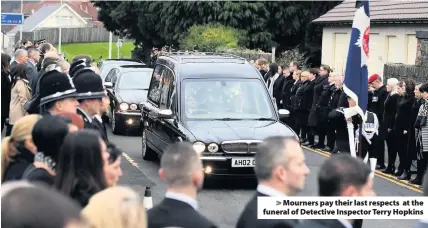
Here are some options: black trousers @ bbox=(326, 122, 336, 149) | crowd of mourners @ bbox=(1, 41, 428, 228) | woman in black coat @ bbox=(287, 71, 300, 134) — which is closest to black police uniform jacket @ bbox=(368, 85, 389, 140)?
black trousers @ bbox=(326, 122, 336, 149)

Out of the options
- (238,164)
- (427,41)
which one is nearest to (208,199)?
(238,164)

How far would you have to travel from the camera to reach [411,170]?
15.4 m

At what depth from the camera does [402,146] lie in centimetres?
1489

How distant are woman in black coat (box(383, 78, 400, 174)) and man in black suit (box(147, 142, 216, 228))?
36.4ft

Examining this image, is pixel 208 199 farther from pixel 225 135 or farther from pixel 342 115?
pixel 342 115

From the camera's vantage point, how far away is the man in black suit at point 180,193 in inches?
164

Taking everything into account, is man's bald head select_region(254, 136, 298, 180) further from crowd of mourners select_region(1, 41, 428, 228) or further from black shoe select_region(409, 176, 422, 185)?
black shoe select_region(409, 176, 422, 185)

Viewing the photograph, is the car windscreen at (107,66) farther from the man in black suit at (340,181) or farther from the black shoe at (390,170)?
the man in black suit at (340,181)

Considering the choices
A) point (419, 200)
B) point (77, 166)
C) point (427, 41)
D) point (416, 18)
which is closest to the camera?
point (77, 166)

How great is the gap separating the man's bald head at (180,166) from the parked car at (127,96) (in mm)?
14700

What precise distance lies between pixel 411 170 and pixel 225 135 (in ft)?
14.6

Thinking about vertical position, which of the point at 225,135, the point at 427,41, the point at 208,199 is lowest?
the point at 208,199

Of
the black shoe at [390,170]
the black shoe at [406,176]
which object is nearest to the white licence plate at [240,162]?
the black shoe at [406,176]

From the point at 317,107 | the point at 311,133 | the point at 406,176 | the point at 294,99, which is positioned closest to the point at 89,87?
the point at 406,176
